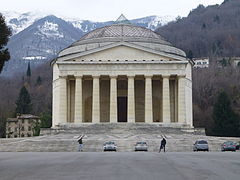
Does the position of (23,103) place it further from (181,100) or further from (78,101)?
(181,100)

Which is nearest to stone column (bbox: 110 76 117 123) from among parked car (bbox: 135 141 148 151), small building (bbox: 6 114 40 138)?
parked car (bbox: 135 141 148 151)

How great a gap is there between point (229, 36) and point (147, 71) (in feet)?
434

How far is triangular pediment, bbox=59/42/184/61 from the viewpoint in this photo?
204 ft

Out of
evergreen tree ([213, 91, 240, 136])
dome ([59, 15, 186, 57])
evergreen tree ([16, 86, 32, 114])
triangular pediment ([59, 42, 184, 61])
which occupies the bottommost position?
evergreen tree ([213, 91, 240, 136])

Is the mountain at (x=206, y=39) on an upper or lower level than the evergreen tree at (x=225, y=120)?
upper

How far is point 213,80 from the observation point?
109062mm

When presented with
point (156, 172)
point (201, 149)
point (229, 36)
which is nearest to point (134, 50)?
point (201, 149)

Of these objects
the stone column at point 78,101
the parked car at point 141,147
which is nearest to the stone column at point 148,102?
the stone column at point 78,101

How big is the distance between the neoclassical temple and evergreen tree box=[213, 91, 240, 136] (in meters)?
7.85

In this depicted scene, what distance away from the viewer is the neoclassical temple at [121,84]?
59.7 meters

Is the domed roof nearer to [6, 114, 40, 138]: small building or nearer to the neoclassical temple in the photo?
the neoclassical temple

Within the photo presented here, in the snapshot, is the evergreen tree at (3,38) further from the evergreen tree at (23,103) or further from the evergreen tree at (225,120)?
the evergreen tree at (23,103)

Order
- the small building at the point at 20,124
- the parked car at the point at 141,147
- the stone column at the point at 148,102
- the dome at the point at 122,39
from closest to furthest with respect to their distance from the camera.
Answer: the parked car at the point at 141,147 < the stone column at the point at 148,102 < the dome at the point at 122,39 < the small building at the point at 20,124

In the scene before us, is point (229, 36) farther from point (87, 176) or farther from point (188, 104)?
point (87, 176)
